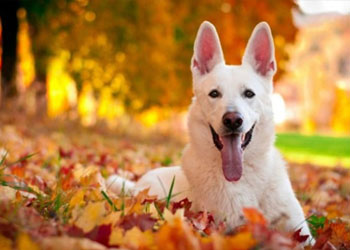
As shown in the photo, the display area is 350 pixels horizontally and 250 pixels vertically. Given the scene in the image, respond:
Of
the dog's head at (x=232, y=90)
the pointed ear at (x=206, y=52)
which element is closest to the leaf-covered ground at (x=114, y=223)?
the dog's head at (x=232, y=90)

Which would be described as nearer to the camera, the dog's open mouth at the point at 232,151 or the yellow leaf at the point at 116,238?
the yellow leaf at the point at 116,238

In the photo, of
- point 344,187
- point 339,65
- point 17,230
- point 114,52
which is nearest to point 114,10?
point 114,52

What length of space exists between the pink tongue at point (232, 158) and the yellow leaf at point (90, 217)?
1.38 metres

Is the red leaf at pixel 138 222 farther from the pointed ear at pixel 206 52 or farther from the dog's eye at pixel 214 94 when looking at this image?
the pointed ear at pixel 206 52

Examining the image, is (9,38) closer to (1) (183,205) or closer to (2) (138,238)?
(1) (183,205)

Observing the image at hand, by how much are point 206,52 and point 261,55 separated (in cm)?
39

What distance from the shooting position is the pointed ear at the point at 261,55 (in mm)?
3996

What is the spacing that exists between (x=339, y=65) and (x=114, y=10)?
64.2 meters

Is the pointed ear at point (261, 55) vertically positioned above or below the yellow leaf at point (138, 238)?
above

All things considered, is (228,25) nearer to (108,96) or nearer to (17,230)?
(108,96)

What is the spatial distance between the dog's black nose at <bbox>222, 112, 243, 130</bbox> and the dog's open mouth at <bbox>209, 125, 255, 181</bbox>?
0.51ft

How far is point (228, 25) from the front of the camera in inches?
556

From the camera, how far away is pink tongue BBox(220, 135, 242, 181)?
3664 mm

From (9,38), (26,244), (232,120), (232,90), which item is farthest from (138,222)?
(9,38)
